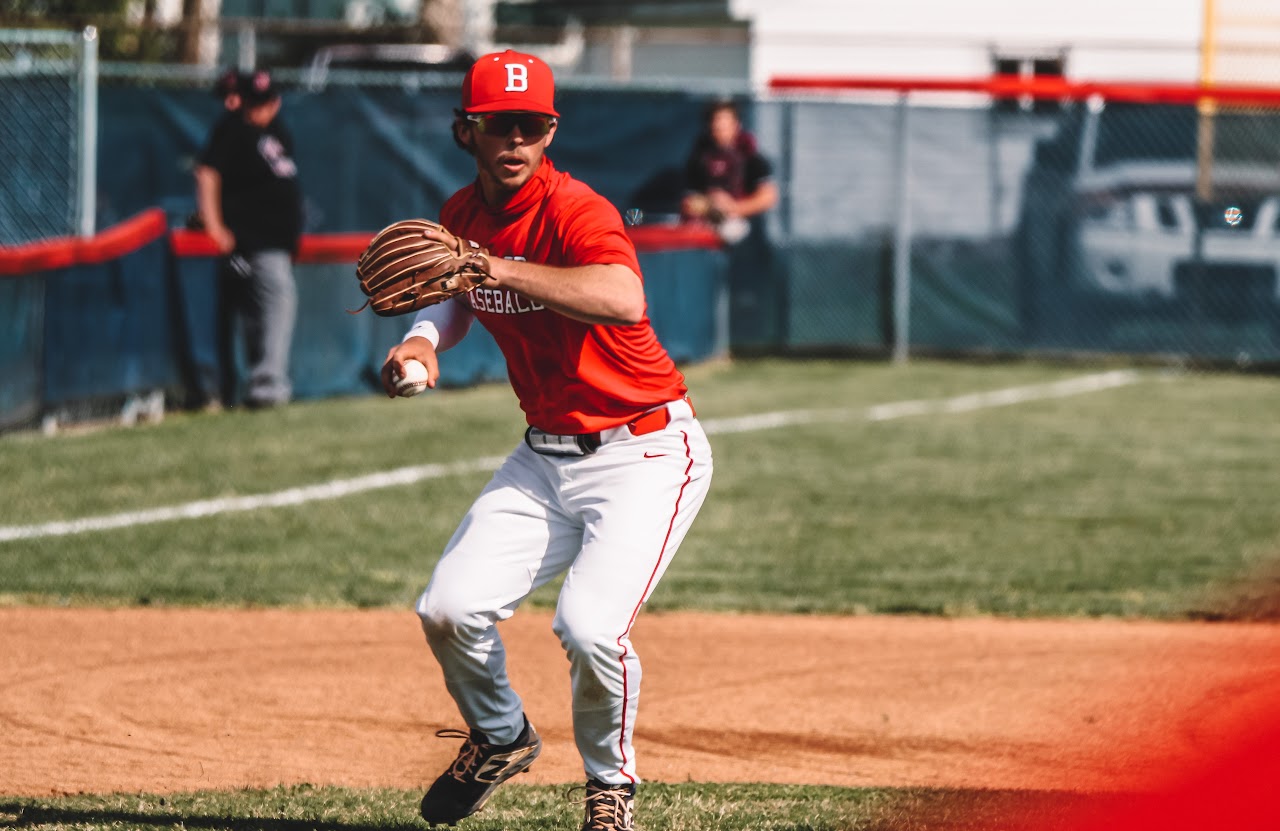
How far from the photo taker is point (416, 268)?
436 centimetres

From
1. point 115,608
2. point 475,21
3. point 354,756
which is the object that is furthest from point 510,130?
point 475,21

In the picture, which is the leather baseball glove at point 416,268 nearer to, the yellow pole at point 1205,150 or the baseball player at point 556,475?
the baseball player at point 556,475

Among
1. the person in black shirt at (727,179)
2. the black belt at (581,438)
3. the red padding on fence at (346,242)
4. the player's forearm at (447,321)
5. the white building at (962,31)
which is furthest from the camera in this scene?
the white building at (962,31)

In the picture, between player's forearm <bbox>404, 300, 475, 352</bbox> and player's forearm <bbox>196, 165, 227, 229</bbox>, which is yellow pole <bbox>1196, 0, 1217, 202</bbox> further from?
player's forearm <bbox>404, 300, 475, 352</bbox>

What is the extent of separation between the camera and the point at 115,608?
803 centimetres

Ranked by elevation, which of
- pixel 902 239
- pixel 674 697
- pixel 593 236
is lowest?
pixel 674 697

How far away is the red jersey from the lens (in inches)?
185

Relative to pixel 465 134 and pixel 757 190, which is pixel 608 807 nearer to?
pixel 465 134

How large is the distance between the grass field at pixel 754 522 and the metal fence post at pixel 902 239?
2636 millimetres

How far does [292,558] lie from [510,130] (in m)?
4.81

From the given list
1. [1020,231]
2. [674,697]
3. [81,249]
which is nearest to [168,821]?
[674,697]

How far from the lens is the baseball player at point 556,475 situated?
4613mm

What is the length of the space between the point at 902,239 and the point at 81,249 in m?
8.15

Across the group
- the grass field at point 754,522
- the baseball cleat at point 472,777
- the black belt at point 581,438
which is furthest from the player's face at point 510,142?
the grass field at point 754,522
